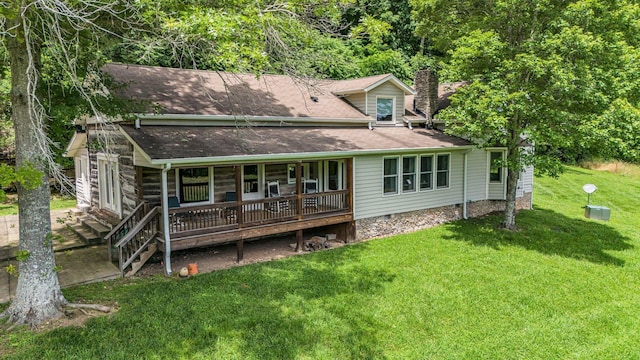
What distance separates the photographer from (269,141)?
11445mm

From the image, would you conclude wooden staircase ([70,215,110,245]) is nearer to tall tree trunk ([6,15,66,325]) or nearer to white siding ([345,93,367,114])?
tall tree trunk ([6,15,66,325])

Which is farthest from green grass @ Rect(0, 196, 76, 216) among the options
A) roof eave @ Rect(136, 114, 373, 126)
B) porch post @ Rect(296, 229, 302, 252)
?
porch post @ Rect(296, 229, 302, 252)

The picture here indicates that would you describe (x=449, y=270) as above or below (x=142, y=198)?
A: below

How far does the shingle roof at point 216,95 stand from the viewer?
11.8 m

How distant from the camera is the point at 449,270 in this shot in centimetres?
1009

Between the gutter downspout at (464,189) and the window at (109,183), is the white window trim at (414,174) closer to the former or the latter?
the gutter downspout at (464,189)

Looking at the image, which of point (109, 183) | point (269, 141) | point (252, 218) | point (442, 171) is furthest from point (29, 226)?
point (442, 171)

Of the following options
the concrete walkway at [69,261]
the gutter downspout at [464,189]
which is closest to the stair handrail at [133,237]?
the concrete walkway at [69,261]

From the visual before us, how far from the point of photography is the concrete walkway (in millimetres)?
8734

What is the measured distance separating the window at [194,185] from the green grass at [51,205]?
9.30 m

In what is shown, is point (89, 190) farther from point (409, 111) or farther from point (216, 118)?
point (409, 111)

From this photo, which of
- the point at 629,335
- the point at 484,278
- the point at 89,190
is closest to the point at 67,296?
the point at 89,190

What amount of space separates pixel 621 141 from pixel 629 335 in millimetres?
5813

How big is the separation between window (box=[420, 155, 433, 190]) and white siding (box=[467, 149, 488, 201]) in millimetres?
2112
